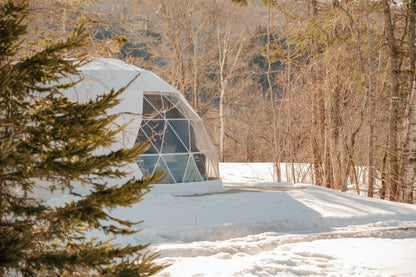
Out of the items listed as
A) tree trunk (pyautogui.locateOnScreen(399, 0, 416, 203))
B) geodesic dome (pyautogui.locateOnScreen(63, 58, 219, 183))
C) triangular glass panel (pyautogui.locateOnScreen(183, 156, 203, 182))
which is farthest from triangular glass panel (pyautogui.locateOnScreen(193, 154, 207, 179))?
tree trunk (pyautogui.locateOnScreen(399, 0, 416, 203))

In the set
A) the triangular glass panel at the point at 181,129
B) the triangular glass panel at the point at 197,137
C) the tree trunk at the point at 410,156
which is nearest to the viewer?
the tree trunk at the point at 410,156

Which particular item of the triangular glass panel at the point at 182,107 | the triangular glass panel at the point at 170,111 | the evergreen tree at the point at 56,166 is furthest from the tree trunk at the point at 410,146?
the evergreen tree at the point at 56,166

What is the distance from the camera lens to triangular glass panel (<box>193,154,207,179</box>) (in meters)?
11.9

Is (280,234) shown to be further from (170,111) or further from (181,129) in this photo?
(170,111)

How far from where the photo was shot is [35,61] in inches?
105

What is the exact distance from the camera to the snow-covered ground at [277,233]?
5559 mm

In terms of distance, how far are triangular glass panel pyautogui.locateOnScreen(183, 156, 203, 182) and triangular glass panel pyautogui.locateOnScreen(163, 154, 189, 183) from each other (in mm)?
121

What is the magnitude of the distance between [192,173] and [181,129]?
1203mm

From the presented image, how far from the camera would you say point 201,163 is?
39.4 feet

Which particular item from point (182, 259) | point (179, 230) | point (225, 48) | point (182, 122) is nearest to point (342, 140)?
point (182, 122)

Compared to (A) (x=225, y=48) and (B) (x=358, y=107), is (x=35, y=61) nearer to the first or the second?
(B) (x=358, y=107)

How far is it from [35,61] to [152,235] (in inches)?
196

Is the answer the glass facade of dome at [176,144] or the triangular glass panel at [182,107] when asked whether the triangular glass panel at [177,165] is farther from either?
the triangular glass panel at [182,107]

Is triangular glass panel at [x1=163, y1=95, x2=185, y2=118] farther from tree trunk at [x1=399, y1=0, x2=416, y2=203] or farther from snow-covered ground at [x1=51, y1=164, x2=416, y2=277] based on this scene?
tree trunk at [x1=399, y1=0, x2=416, y2=203]
